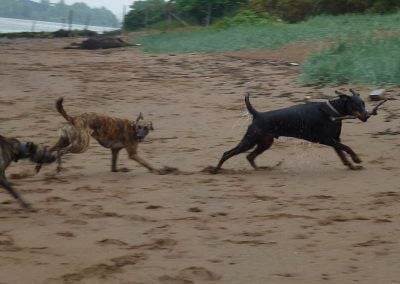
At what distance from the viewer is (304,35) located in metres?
24.4

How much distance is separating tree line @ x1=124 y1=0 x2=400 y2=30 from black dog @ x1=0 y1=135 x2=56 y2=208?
32673 mm

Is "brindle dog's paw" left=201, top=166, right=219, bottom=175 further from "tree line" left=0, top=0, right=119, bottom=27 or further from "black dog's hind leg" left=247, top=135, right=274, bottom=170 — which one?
"tree line" left=0, top=0, right=119, bottom=27

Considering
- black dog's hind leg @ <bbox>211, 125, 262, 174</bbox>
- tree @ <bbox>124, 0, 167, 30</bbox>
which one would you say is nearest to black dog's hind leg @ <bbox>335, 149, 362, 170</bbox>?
black dog's hind leg @ <bbox>211, 125, 262, 174</bbox>

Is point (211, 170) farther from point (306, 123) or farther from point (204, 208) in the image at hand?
point (204, 208)

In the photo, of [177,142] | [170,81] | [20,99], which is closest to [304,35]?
[170,81]

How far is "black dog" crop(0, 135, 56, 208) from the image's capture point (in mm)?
6457

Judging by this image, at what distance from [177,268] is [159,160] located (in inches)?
181

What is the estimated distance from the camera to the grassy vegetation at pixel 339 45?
1358 cm

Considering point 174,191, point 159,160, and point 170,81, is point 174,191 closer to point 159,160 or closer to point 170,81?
point 159,160

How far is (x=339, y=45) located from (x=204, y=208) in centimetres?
1200

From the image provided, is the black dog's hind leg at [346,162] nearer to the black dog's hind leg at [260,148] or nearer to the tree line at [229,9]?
the black dog's hind leg at [260,148]

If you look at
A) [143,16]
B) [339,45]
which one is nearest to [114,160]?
[339,45]

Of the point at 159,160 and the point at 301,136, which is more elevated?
the point at 301,136

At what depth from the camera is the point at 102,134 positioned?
8.55 meters
